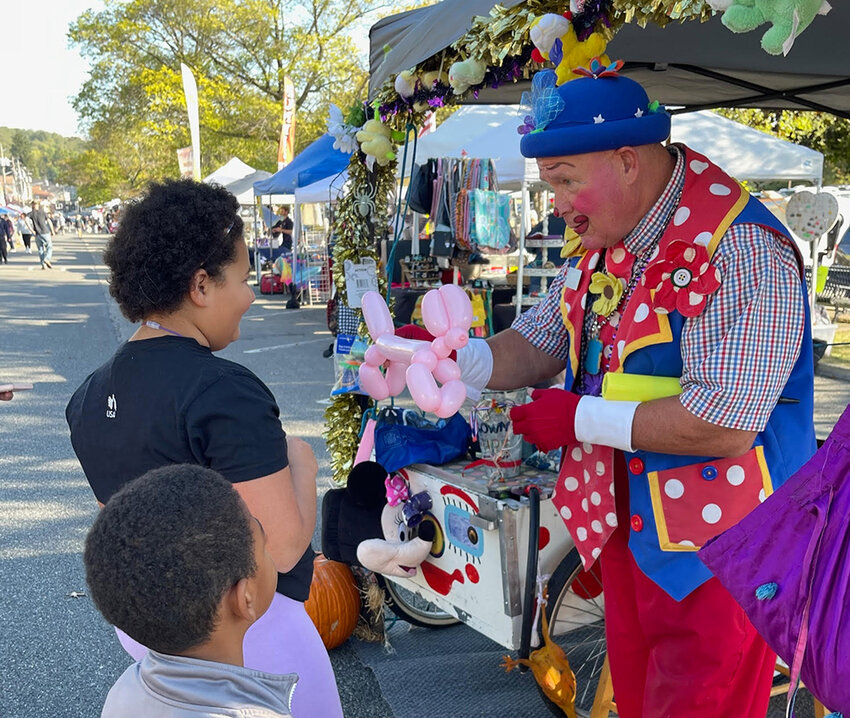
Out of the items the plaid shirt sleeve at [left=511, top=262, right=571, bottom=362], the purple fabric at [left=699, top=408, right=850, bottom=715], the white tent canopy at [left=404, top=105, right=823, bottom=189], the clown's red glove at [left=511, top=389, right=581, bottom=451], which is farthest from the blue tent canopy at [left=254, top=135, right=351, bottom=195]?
the purple fabric at [left=699, top=408, right=850, bottom=715]

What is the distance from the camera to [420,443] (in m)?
2.92

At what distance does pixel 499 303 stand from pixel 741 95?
569 cm

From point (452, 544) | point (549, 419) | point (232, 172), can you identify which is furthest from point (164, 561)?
point (232, 172)

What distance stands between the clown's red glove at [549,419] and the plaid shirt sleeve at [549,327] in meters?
0.46

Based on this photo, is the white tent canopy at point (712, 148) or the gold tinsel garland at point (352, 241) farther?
the white tent canopy at point (712, 148)

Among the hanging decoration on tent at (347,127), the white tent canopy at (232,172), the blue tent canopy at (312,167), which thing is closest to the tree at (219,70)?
the white tent canopy at (232,172)

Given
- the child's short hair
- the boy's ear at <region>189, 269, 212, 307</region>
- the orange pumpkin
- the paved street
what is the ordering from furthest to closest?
the orange pumpkin
the paved street
the boy's ear at <region>189, 269, 212, 307</region>
the child's short hair

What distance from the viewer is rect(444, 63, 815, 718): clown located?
1.73 m

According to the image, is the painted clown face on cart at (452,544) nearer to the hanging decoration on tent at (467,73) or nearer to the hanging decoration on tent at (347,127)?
the hanging decoration on tent at (467,73)

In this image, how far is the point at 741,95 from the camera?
11.9 feet

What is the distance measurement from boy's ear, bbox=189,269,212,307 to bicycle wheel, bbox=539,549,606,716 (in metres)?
1.54

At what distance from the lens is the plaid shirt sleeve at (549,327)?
238 centimetres

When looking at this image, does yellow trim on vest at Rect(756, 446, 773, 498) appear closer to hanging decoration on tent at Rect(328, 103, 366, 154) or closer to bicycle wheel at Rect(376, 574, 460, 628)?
bicycle wheel at Rect(376, 574, 460, 628)

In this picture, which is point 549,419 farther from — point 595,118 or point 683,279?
point 595,118
